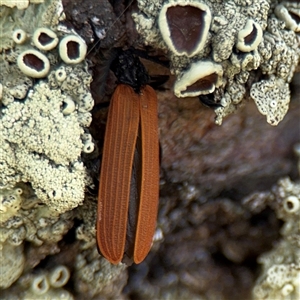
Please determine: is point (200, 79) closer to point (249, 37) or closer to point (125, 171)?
point (249, 37)

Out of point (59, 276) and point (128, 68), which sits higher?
point (128, 68)

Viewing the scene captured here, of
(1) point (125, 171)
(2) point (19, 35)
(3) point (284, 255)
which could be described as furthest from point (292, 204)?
(2) point (19, 35)

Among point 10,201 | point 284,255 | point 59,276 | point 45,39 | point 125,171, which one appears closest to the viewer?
point 45,39

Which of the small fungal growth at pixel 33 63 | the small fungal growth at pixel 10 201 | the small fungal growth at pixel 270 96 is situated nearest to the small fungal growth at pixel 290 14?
the small fungal growth at pixel 270 96

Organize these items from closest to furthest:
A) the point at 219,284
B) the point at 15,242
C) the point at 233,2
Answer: the point at 233,2 < the point at 15,242 < the point at 219,284

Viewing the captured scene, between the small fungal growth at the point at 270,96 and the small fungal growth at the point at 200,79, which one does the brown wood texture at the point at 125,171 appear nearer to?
the small fungal growth at the point at 200,79

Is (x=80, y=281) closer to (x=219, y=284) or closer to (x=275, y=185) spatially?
(x=219, y=284)

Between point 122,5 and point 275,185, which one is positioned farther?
point 275,185

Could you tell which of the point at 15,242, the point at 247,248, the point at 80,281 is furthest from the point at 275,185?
the point at 15,242
